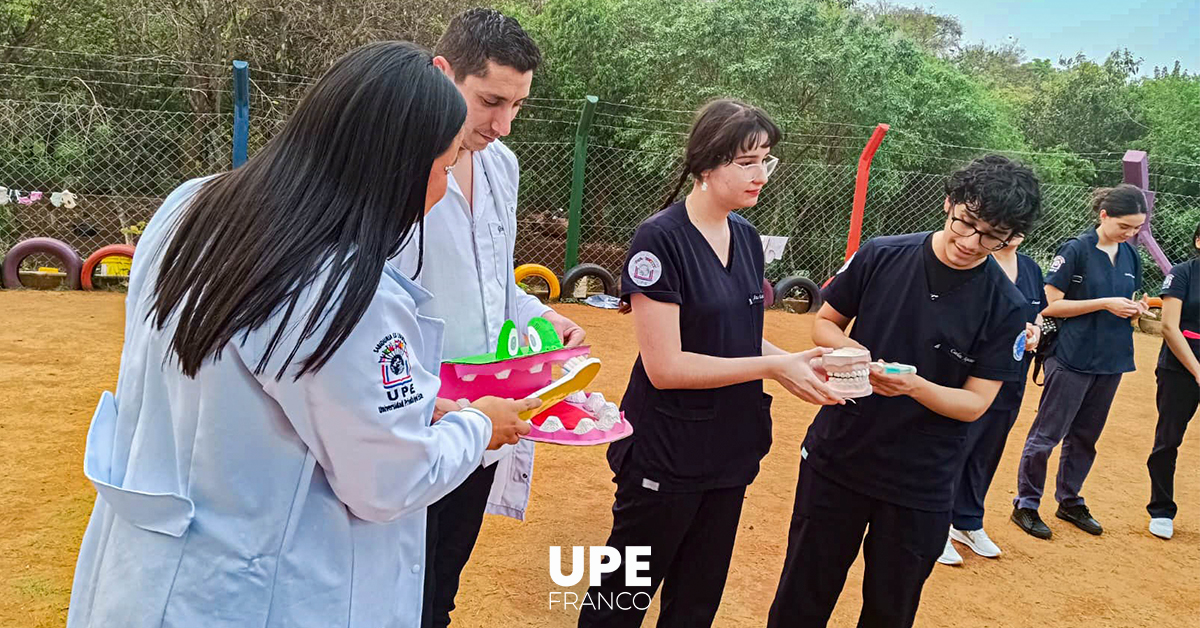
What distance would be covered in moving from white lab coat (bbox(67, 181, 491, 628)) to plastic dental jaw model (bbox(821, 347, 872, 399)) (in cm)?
135

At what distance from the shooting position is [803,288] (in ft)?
33.8

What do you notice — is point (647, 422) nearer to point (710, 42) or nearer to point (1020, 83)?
point (710, 42)

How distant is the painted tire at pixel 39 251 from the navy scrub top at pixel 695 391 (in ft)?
23.9

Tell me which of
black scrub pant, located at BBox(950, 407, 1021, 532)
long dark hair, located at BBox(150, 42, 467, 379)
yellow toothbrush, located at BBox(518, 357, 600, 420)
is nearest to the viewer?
long dark hair, located at BBox(150, 42, 467, 379)

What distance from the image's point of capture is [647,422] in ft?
8.32

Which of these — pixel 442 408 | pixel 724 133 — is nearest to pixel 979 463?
pixel 724 133

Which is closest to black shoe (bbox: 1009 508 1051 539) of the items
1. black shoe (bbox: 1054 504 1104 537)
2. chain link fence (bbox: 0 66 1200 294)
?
black shoe (bbox: 1054 504 1104 537)

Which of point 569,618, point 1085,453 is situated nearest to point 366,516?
point 569,618

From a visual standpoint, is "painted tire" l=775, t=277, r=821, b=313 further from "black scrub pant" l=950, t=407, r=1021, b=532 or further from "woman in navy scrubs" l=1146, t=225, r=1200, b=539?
"black scrub pant" l=950, t=407, r=1021, b=532

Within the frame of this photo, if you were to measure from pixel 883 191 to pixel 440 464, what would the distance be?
34.2 feet

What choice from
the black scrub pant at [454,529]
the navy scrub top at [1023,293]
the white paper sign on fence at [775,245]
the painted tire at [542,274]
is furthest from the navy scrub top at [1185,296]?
the painted tire at [542,274]

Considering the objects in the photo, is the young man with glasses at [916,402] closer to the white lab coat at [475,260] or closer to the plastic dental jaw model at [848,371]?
the plastic dental jaw model at [848,371]

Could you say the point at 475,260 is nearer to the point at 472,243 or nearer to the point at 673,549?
the point at 472,243

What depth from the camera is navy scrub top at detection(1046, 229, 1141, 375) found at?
14.6ft
